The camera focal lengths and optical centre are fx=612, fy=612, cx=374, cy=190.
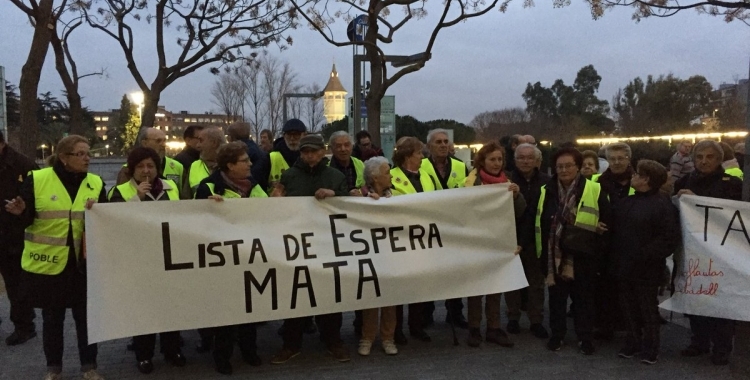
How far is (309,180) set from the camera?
5004 mm

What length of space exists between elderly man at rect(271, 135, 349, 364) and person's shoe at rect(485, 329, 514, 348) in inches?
52.0

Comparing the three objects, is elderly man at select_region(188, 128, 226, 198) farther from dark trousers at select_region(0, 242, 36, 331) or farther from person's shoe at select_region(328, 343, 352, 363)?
person's shoe at select_region(328, 343, 352, 363)

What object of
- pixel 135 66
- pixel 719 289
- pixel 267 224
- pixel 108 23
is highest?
pixel 108 23

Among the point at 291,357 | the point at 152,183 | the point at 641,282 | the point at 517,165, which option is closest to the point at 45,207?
the point at 152,183

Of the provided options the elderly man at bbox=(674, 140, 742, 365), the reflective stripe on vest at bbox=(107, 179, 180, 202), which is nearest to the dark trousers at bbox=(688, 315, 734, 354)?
the elderly man at bbox=(674, 140, 742, 365)

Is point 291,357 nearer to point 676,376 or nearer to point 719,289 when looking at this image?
point 676,376

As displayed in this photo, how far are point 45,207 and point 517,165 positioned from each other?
3.92 metres

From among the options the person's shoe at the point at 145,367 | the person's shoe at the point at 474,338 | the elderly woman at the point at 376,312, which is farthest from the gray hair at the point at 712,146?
the person's shoe at the point at 145,367

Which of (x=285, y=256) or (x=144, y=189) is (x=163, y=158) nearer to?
(x=144, y=189)

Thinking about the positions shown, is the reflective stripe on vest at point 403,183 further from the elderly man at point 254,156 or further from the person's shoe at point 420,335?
the elderly man at point 254,156

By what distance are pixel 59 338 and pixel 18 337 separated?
4.61 feet

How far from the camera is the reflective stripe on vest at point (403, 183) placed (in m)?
5.35

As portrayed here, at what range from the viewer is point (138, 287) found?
441cm

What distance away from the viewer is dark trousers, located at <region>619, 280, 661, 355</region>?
4938 mm
